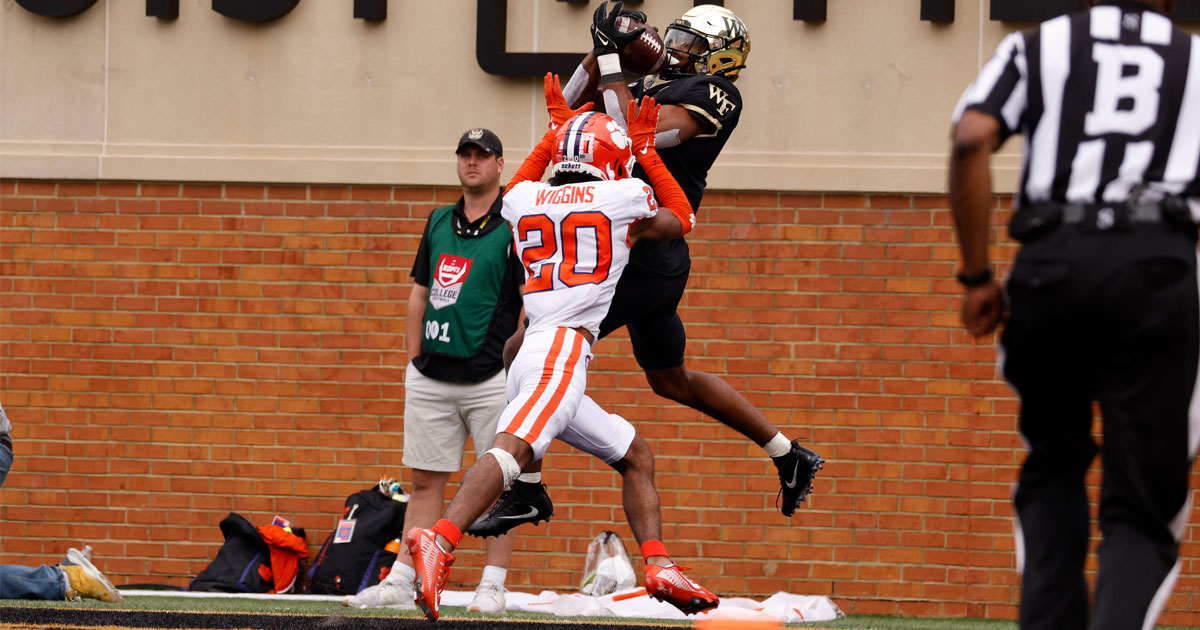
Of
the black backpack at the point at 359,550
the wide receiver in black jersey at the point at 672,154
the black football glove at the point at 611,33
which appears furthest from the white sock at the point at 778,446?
the black backpack at the point at 359,550

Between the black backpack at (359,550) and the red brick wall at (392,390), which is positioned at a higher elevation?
the red brick wall at (392,390)

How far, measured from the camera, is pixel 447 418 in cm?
736

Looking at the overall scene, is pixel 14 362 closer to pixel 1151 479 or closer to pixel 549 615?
pixel 549 615

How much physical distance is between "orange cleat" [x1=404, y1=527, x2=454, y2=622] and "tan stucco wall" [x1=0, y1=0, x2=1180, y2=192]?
166 inches

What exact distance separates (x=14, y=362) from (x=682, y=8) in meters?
4.75

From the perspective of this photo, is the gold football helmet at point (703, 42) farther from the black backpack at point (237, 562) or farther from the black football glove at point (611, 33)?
the black backpack at point (237, 562)

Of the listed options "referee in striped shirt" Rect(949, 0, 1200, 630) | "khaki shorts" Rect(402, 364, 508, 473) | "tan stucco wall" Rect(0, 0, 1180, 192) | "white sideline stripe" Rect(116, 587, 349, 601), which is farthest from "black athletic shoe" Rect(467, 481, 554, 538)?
"tan stucco wall" Rect(0, 0, 1180, 192)

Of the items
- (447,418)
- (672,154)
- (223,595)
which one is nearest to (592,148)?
→ (672,154)

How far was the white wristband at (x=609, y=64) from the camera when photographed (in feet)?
17.4

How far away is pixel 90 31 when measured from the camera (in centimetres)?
889

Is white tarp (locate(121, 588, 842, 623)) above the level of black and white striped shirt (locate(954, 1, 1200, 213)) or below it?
below

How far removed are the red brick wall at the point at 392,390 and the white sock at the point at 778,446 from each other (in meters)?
2.26

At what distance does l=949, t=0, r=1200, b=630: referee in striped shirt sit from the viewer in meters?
2.94

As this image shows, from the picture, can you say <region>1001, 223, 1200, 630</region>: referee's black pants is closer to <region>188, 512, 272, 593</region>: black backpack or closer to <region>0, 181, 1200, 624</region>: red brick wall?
<region>0, 181, 1200, 624</region>: red brick wall
